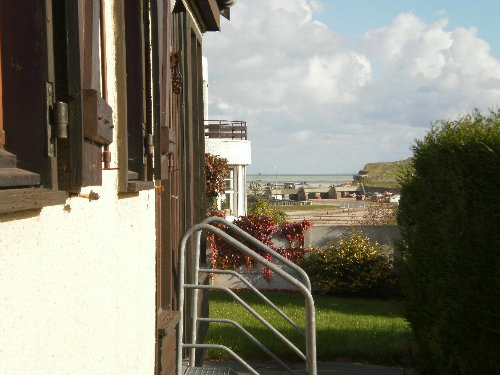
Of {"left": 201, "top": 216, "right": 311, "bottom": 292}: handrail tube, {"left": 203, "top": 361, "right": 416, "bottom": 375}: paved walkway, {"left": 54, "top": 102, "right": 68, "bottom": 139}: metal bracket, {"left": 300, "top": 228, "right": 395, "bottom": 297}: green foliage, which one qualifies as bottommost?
{"left": 203, "top": 361, "right": 416, "bottom": 375}: paved walkway

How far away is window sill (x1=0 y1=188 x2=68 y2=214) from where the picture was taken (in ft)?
5.50

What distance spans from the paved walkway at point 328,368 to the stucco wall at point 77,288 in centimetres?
427

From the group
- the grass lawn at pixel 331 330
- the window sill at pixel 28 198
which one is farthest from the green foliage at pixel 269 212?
the window sill at pixel 28 198

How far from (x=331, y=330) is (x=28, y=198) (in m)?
8.81

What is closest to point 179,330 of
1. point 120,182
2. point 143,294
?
point 143,294

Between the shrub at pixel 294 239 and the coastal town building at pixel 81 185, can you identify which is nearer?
the coastal town building at pixel 81 185

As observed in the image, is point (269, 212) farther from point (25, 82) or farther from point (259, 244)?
point (25, 82)

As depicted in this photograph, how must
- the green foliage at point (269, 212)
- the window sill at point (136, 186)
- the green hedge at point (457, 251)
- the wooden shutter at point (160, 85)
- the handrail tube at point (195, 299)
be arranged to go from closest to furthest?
the window sill at point (136, 186) → the wooden shutter at point (160, 85) → the handrail tube at point (195, 299) → the green hedge at point (457, 251) → the green foliage at point (269, 212)

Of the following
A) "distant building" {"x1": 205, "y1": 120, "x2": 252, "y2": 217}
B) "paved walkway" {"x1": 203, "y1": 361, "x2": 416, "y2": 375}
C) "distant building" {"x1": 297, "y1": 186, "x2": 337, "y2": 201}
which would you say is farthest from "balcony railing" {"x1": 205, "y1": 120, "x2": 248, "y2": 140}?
"distant building" {"x1": 297, "y1": 186, "x2": 337, "y2": 201}

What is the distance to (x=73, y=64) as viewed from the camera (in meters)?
2.14

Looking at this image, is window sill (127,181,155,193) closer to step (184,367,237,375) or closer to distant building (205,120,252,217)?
step (184,367,237,375)

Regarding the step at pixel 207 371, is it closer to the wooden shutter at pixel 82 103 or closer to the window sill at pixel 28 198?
the wooden shutter at pixel 82 103

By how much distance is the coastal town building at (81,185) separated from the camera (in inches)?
76.0

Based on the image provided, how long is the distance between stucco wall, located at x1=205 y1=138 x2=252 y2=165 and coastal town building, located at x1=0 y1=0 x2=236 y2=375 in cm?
1927
